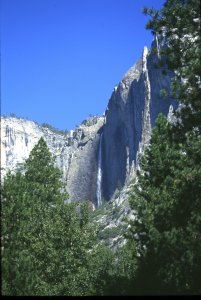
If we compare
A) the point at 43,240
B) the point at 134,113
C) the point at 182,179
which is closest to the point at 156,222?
the point at 182,179

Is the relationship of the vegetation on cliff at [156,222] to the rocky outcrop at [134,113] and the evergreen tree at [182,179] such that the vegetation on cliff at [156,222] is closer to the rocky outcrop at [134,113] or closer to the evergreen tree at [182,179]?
the evergreen tree at [182,179]

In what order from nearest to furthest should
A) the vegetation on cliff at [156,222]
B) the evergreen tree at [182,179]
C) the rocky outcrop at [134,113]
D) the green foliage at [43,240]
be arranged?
the evergreen tree at [182,179], the vegetation on cliff at [156,222], the green foliage at [43,240], the rocky outcrop at [134,113]

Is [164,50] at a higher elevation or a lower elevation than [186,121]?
higher

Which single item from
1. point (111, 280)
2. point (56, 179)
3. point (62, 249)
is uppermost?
point (56, 179)

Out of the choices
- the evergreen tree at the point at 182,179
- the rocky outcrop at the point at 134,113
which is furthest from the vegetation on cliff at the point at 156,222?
the rocky outcrop at the point at 134,113

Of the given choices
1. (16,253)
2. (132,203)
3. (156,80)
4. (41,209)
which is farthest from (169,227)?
(156,80)

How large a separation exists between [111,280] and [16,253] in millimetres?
9876

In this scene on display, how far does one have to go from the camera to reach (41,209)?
33.8 metres

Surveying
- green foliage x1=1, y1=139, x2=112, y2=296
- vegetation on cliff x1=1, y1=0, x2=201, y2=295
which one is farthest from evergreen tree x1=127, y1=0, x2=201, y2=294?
green foliage x1=1, y1=139, x2=112, y2=296

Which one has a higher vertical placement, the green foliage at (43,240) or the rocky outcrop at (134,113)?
the rocky outcrop at (134,113)

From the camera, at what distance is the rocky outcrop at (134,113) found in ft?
560

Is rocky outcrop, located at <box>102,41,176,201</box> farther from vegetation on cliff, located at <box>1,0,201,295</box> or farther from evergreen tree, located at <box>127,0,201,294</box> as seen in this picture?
evergreen tree, located at <box>127,0,201,294</box>

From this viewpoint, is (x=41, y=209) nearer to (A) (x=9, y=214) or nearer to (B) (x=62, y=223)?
(B) (x=62, y=223)

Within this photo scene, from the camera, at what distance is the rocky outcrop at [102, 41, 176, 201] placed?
6722 inches
